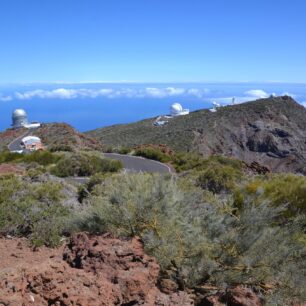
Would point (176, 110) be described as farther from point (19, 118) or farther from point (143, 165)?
point (143, 165)

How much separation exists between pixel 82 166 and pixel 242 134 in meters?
46.9

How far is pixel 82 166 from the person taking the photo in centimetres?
1927

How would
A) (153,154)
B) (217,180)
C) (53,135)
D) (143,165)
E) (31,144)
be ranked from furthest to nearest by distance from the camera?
(53,135) → (31,144) → (153,154) → (143,165) → (217,180)

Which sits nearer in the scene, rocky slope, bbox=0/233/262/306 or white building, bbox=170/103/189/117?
rocky slope, bbox=0/233/262/306

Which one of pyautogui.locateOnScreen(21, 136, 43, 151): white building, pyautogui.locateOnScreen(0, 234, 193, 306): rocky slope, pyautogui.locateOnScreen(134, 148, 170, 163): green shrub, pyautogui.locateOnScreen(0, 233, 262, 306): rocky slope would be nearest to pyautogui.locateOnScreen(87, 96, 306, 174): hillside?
pyautogui.locateOnScreen(21, 136, 43, 151): white building

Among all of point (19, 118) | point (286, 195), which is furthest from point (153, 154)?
point (19, 118)

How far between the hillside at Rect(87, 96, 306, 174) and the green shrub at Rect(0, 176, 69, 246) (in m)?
42.5

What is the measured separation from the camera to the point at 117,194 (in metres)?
5.91

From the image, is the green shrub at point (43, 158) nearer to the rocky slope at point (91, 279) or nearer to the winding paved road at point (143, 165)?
the winding paved road at point (143, 165)

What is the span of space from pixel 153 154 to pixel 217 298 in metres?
23.8

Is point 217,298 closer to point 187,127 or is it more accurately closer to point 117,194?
point 117,194

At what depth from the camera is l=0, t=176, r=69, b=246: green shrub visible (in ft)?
22.9

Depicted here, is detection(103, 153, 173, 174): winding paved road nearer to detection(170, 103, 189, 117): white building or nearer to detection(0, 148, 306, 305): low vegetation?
detection(0, 148, 306, 305): low vegetation

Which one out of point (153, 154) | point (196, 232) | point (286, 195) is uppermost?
point (196, 232)
